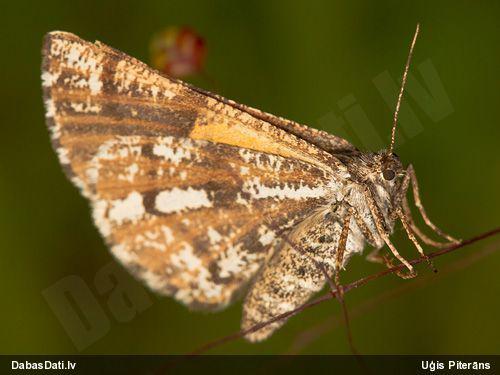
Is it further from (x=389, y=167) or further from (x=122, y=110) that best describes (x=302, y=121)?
(x=122, y=110)

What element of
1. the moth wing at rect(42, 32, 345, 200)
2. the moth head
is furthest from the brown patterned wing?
the moth head

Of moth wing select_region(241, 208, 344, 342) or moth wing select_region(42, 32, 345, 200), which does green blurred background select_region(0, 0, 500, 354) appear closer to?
moth wing select_region(241, 208, 344, 342)

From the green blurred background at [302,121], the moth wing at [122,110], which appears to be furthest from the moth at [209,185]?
the green blurred background at [302,121]

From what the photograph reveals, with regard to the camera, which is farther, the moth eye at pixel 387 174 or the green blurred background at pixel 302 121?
the green blurred background at pixel 302 121

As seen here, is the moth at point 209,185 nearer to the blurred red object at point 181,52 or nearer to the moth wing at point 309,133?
the moth wing at point 309,133
